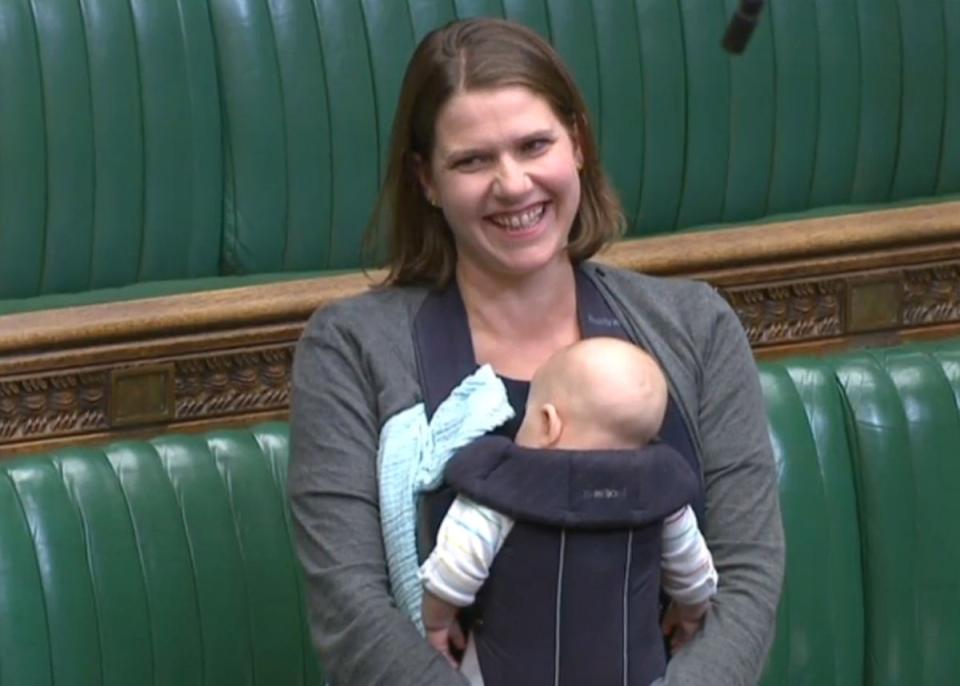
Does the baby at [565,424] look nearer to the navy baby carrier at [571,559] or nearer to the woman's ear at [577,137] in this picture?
the navy baby carrier at [571,559]

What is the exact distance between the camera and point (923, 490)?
2.38m

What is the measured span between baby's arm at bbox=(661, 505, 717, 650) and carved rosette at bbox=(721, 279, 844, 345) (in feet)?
3.21

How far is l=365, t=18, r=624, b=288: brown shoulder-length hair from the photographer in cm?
188

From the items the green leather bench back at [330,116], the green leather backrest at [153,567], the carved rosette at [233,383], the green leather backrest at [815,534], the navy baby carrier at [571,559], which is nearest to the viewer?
the navy baby carrier at [571,559]

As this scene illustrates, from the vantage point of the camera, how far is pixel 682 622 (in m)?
1.90

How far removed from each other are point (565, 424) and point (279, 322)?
85 centimetres

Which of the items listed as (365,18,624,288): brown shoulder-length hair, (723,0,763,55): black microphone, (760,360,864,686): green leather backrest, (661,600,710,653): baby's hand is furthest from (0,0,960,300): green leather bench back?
(723,0,763,55): black microphone

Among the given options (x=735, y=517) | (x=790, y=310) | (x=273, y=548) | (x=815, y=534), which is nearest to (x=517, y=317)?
(x=735, y=517)

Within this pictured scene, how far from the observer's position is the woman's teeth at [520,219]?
1882 millimetres

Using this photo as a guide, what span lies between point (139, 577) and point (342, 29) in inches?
39.0

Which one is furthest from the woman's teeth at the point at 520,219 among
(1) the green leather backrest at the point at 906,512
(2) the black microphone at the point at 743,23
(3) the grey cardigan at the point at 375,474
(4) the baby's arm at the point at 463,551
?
(1) the green leather backrest at the point at 906,512

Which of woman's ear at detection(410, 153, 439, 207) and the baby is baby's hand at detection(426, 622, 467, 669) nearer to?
the baby

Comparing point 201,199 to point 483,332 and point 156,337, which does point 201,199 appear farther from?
point 483,332

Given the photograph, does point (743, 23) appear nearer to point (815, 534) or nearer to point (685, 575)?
point (685, 575)
